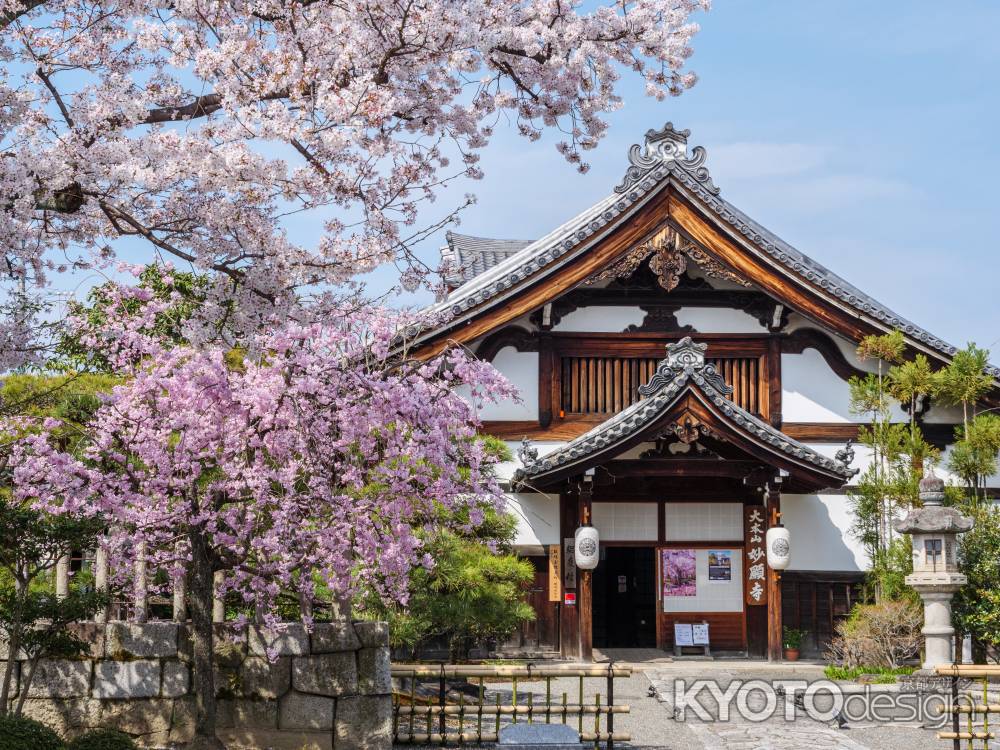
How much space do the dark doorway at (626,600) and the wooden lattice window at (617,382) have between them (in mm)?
2964

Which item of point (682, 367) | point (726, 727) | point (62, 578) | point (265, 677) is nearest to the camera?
point (265, 677)

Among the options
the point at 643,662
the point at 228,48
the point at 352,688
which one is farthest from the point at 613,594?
the point at 228,48

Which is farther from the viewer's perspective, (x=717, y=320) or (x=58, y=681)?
(x=717, y=320)

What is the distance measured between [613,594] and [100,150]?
1561cm

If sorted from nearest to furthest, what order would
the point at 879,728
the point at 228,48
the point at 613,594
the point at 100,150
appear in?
the point at 100,150
the point at 228,48
the point at 879,728
the point at 613,594

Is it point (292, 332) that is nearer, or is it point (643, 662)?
point (292, 332)

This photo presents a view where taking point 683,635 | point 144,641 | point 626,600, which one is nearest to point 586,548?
point 683,635

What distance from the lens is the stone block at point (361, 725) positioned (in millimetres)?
9773

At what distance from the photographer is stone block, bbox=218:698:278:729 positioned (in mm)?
9812

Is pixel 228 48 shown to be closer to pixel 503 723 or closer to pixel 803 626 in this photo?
pixel 503 723

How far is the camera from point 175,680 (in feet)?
32.0

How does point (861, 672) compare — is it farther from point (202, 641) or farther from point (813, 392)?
point (202, 641)

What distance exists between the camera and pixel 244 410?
30.1 ft

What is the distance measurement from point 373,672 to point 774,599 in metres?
9.51
